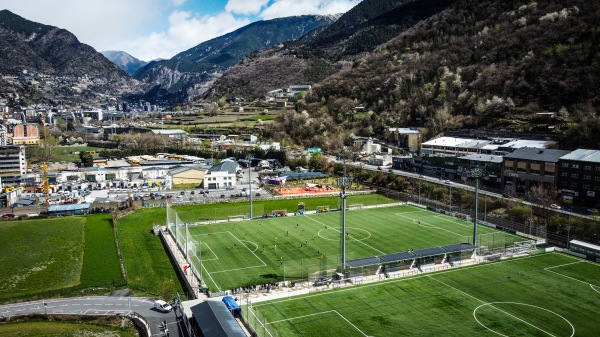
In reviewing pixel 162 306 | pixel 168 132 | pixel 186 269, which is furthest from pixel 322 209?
pixel 168 132

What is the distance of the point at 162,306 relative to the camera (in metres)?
24.9

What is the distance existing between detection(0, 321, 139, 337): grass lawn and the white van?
76.6 inches

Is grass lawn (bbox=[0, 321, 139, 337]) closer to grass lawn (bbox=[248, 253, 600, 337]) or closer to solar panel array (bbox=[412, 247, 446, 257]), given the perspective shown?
grass lawn (bbox=[248, 253, 600, 337])

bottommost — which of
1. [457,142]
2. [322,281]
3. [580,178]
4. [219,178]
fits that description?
[322,281]

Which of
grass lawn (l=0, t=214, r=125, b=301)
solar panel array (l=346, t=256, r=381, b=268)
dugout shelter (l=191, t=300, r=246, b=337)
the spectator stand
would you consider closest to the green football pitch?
solar panel array (l=346, t=256, r=381, b=268)

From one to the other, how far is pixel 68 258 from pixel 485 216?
36.1 meters

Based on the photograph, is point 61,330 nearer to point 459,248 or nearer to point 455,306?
point 455,306

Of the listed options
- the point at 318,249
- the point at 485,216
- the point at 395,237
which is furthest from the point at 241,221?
the point at 485,216

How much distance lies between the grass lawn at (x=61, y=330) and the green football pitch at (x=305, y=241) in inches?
254

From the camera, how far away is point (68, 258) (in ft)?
116

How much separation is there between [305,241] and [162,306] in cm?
1535

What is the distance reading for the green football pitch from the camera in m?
30.1

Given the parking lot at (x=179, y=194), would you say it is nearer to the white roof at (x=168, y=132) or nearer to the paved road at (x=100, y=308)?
the paved road at (x=100, y=308)

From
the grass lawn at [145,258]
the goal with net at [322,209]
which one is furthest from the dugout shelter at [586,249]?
the grass lawn at [145,258]
